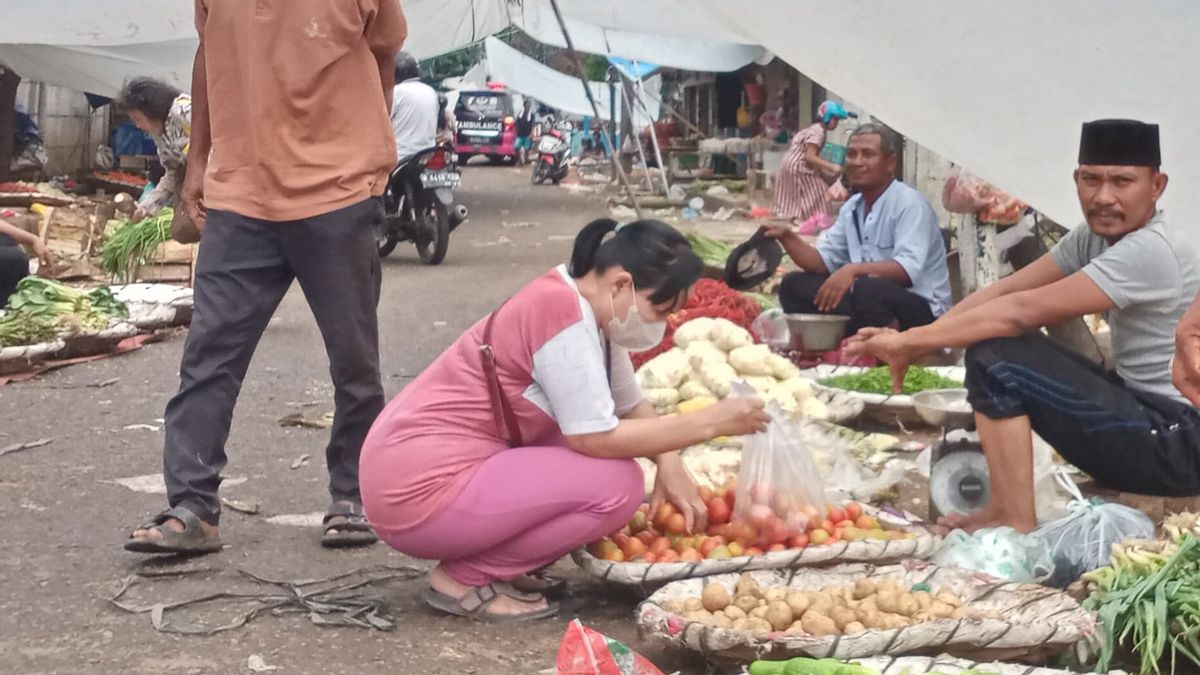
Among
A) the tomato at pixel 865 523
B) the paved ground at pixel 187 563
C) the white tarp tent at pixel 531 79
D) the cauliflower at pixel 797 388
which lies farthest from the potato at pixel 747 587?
the white tarp tent at pixel 531 79

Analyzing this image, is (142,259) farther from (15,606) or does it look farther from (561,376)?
(561,376)

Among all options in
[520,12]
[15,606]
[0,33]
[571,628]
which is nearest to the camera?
[571,628]

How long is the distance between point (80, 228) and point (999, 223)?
8126 millimetres

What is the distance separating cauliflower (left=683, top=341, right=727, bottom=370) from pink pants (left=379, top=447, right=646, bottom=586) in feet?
7.52

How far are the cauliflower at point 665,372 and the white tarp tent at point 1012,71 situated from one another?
2.56 meters

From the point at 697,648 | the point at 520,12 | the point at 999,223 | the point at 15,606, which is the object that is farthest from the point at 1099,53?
the point at 520,12

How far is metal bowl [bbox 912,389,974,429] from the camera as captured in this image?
570cm

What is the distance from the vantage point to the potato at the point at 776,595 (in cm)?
343

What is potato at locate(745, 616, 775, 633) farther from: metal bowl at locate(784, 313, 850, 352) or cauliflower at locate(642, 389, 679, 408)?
metal bowl at locate(784, 313, 850, 352)

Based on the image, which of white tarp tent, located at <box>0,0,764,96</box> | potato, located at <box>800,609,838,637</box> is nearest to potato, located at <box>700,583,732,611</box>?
potato, located at <box>800,609,838,637</box>

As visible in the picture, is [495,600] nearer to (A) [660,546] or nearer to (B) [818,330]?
(A) [660,546]

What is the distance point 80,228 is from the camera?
12242mm

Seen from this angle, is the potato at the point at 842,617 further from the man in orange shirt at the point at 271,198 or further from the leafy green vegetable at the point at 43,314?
the leafy green vegetable at the point at 43,314

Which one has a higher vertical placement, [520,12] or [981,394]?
[520,12]
